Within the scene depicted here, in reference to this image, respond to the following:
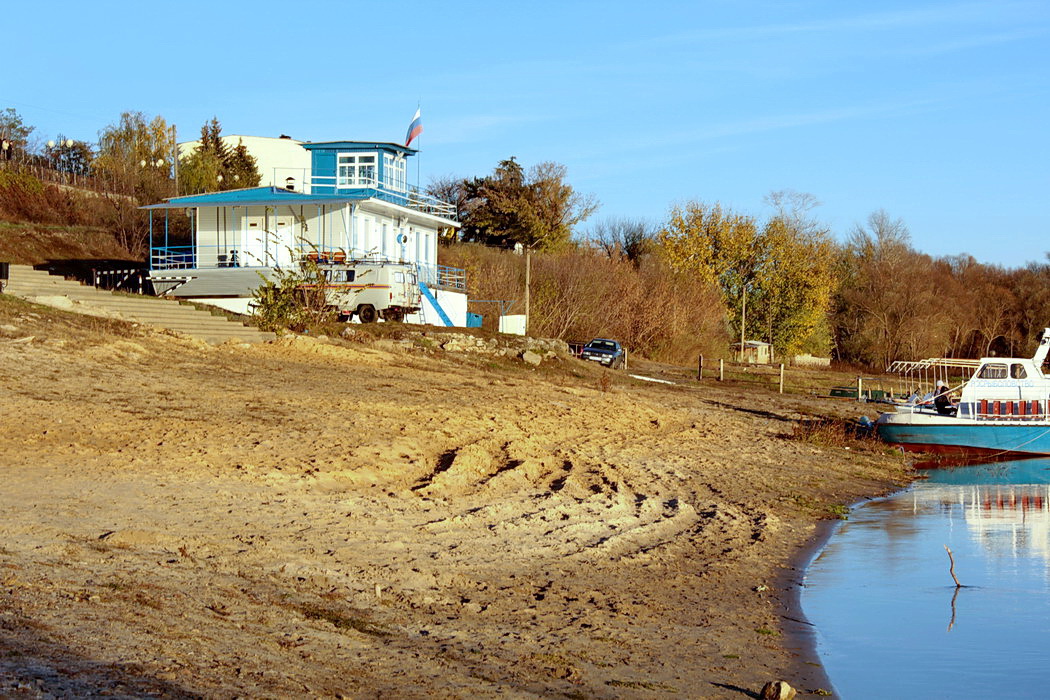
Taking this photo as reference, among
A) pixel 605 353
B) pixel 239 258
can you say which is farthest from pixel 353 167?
pixel 605 353

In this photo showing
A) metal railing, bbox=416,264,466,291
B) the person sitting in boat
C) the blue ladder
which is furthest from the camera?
metal railing, bbox=416,264,466,291

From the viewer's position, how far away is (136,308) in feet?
109

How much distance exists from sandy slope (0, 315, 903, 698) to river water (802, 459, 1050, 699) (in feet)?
2.18

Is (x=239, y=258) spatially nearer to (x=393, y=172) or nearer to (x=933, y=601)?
(x=393, y=172)

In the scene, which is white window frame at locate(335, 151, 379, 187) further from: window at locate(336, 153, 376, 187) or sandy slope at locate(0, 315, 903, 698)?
sandy slope at locate(0, 315, 903, 698)

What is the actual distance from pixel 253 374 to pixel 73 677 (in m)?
19.1

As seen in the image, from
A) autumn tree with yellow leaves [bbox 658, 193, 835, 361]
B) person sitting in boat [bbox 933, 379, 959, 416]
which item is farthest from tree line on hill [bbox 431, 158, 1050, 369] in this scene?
person sitting in boat [bbox 933, 379, 959, 416]

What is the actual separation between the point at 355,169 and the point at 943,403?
29.1 metres

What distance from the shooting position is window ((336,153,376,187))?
51.6 metres

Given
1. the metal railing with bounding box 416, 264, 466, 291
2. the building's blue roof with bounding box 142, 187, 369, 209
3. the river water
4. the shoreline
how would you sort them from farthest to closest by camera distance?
the metal railing with bounding box 416, 264, 466, 291
the building's blue roof with bounding box 142, 187, 369, 209
the river water
the shoreline

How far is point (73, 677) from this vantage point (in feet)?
21.3

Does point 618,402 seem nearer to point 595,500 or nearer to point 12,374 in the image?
point 595,500

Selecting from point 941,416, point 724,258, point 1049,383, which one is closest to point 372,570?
point 941,416

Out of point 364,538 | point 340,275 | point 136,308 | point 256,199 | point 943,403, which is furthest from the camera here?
point 256,199
